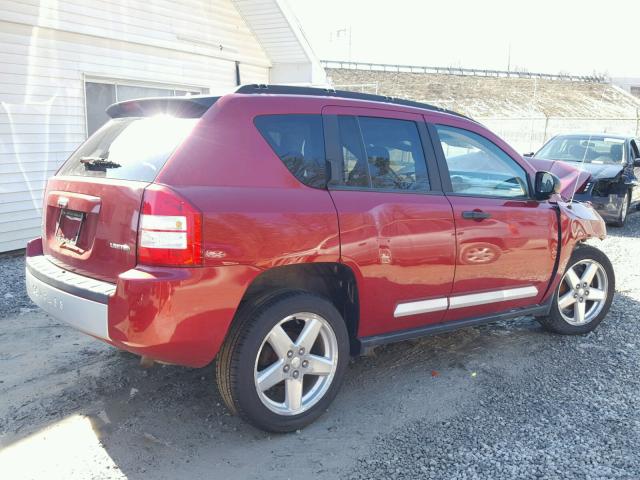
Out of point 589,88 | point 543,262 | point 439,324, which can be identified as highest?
point 589,88

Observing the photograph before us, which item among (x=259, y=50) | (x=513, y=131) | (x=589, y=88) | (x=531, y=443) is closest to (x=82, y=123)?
(x=259, y=50)

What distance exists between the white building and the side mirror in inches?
275

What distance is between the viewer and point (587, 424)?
3.65 metres

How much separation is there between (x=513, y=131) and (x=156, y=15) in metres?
15.6

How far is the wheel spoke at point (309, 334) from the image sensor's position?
3.46m

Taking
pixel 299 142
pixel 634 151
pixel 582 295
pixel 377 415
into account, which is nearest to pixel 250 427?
pixel 377 415

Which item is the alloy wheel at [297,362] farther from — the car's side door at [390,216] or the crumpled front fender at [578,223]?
the crumpled front fender at [578,223]

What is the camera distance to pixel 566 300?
16.7ft

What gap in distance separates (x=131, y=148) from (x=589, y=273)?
13.1ft

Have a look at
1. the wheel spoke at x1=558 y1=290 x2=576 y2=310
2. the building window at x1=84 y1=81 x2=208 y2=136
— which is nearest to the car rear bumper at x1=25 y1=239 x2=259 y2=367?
the wheel spoke at x1=558 y1=290 x2=576 y2=310

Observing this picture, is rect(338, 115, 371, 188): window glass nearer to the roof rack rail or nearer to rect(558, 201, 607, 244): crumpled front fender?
the roof rack rail

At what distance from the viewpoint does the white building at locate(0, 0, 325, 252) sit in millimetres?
A: 8078

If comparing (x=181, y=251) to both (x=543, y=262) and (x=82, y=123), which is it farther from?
(x=82, y=123)

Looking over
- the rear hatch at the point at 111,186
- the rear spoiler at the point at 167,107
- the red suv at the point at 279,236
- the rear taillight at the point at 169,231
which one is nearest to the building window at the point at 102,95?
the rear spoiler at the point at 167,107
